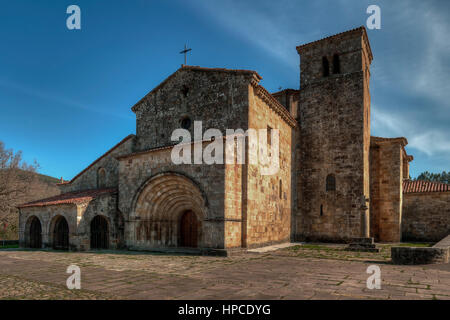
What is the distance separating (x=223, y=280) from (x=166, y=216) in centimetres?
836

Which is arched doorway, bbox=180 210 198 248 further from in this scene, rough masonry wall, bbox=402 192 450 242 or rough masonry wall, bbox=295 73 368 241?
rough masonry wall, bbox=402 192 450 242

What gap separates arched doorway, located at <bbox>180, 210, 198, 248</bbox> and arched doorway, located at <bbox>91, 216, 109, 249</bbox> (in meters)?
3.51

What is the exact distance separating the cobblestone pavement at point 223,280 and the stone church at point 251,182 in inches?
138

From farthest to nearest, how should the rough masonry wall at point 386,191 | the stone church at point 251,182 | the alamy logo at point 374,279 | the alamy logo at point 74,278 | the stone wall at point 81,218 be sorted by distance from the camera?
the rough masonry wall at point 386,191, the stone wall at point 81,218, the stone church at point 251,182, the alamy logo at point 74,278, the alamy logo at point 374,279

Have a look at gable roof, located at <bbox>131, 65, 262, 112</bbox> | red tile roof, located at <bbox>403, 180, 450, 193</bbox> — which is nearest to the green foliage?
red tile roof, located at <bbox>403, 180, 450, 193</bbox>

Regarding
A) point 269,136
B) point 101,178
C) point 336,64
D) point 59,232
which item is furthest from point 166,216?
point 336,64

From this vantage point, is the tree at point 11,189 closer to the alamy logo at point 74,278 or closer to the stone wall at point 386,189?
the alamy logo at point 74,278

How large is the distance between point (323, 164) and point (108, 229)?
39.8 ft

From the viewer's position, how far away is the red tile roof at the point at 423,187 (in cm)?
1963

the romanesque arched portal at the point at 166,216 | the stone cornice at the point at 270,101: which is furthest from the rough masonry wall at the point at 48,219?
the stone cornice at the point at 270,101
